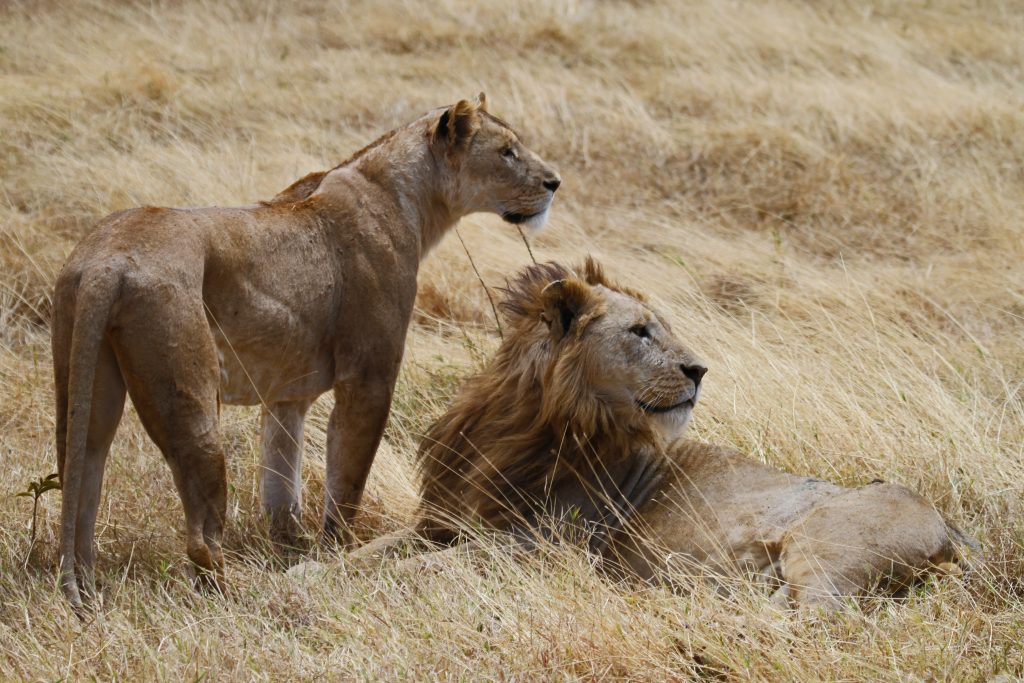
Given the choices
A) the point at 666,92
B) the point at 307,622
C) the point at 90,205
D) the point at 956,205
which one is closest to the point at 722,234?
the point at 956,205

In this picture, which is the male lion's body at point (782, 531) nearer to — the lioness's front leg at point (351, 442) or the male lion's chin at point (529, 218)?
the lioness's front leg at point (351, 442)

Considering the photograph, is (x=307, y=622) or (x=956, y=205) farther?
(x=956, y=205)

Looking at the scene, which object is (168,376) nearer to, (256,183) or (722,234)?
(256,183)

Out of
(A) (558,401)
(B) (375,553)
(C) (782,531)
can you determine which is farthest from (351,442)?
(C) (782,531)

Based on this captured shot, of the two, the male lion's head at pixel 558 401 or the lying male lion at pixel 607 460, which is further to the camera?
the male lion's head at pixel 558 401

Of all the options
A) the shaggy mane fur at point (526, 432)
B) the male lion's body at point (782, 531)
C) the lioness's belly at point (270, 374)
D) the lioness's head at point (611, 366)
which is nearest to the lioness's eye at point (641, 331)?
the lioness's head at point (611, 366)

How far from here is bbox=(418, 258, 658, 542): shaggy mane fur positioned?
4719mm

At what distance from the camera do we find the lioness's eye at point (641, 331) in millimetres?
4730

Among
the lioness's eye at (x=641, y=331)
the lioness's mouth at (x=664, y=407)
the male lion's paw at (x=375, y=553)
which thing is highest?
the lioness's eye at (x=641, y=331)

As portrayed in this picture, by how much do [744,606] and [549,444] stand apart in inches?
45.8

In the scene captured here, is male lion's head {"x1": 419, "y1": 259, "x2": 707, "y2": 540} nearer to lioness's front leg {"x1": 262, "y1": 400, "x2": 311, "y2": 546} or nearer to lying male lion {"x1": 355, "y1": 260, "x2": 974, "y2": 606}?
lying male lion {"x1": 355, "y1": 260, "x2": 974, "y2": 606}

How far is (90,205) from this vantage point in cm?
795

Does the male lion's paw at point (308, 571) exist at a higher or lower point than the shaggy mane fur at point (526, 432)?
lower

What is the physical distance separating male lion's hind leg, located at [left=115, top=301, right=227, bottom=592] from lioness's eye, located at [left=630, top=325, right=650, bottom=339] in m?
1.52
